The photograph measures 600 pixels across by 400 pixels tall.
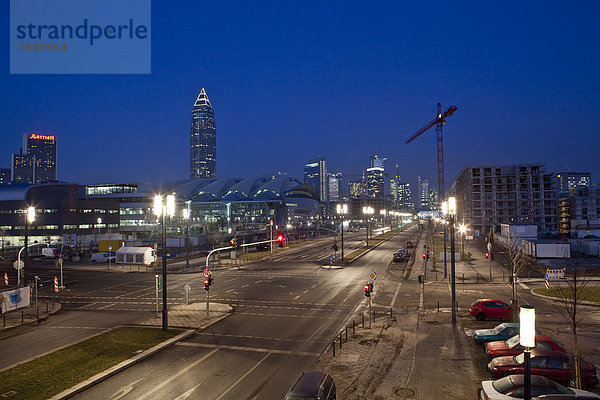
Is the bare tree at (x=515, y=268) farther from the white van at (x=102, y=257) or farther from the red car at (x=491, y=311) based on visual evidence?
the white van at (x=102, y=257)

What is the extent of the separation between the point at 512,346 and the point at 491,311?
774cm

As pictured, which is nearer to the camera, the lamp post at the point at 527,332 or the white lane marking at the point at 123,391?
the lamp post at the point at 527,332

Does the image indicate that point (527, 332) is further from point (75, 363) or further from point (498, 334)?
point (75, 363)

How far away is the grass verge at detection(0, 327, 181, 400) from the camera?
49.1ft

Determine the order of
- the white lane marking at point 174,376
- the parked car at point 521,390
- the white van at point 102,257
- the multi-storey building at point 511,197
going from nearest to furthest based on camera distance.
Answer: the parked car at point 521,390, the white lane marking at point 174,376, the white van at point 102,257, the multi-storey building at point 511,197

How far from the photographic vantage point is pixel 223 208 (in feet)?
526

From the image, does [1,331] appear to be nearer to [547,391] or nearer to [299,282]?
[299,282]

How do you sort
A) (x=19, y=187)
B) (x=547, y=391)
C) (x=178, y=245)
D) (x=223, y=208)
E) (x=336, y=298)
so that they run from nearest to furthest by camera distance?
(x=547, y=391) → (x=336, y=298) → (x=178, y=245) → (x=19, y=187) → (x=223, y=208)

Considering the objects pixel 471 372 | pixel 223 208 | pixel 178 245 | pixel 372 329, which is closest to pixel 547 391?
pixel 471 372

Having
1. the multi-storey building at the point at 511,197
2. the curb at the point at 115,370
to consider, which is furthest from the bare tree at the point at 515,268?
the multi-storey building at the point at 511,197

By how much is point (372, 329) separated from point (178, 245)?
2749 inches

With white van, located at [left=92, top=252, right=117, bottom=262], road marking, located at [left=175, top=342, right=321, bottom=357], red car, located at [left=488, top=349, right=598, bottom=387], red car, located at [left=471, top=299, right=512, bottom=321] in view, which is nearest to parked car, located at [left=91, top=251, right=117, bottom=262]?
white van, located at [left=92, top=252, right=117, bottom=262]

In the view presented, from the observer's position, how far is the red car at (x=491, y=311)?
2439 centimetres

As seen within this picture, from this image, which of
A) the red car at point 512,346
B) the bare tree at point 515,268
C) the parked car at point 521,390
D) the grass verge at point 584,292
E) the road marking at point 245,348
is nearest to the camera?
the parked car at point 521,390
